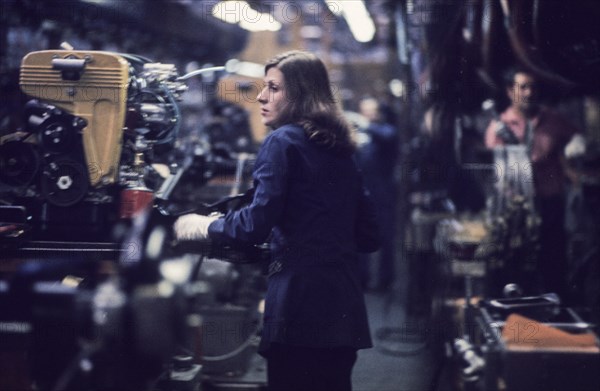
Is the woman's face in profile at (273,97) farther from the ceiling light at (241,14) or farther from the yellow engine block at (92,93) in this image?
the ceiling light at (241,14)

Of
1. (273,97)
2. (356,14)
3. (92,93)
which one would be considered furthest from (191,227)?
(356,14)

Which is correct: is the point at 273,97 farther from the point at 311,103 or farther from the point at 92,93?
the point at 92,93

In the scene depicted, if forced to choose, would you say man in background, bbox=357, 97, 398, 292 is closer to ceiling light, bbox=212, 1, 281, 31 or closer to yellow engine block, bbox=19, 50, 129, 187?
ceiling light, bbox=212, 1, 281, 31

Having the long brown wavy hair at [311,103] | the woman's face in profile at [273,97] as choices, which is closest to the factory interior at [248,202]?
the long brown wavy hair at [311,103]

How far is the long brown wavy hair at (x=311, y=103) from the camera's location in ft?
8.65

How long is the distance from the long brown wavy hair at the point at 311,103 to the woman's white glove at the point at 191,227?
1.59 feet

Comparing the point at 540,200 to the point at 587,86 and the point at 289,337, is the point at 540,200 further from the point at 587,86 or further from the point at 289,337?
the point at 289,337

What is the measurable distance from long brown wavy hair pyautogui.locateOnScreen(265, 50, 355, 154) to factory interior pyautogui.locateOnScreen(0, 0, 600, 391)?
0.21m

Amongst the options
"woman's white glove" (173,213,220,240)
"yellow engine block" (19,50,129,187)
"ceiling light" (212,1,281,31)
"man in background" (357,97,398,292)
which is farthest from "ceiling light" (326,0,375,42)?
"woman's white glove" (173,213,220,240)

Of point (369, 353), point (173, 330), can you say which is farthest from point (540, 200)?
point (173, 330)

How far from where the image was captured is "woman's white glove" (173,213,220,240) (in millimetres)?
2621

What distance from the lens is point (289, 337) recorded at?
2.51 meters

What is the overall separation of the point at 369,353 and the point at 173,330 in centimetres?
340

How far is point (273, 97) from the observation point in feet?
8.89
